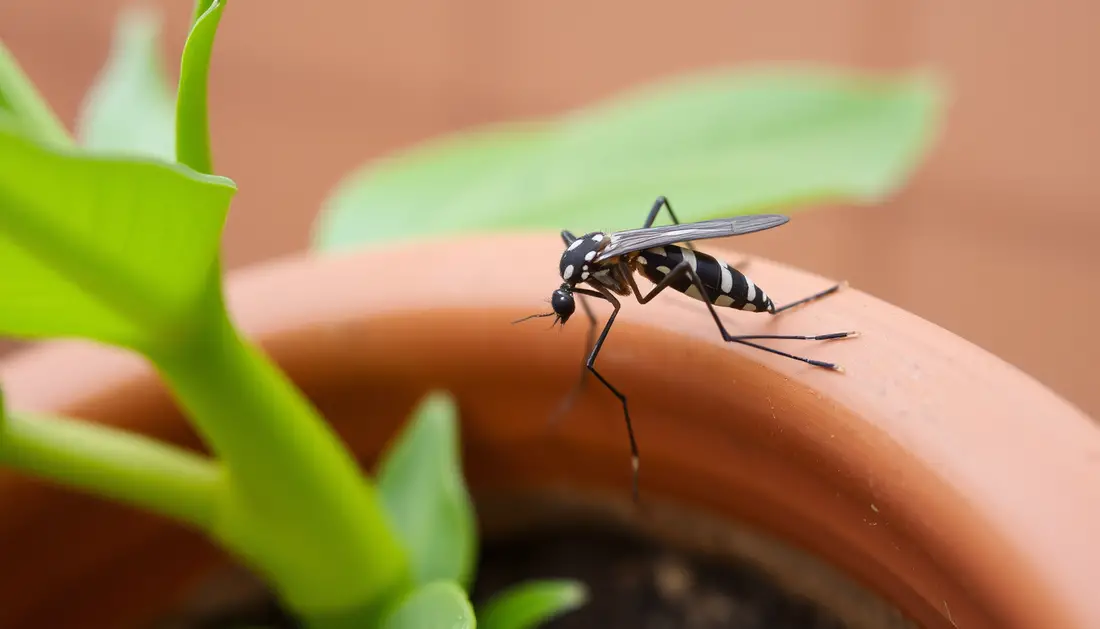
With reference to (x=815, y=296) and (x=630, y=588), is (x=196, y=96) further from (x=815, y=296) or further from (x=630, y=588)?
(x=630, y=588)

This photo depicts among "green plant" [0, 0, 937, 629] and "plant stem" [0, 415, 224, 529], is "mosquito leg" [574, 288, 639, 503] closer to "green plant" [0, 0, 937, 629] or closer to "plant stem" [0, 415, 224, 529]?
"green plant" [0, 0, 937, 629]

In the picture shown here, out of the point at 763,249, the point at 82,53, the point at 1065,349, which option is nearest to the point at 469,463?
the point at 763,249

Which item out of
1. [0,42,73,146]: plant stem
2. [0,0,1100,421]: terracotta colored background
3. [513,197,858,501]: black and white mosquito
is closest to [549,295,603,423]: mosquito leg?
[513,197,858,501]: black and white mosquito

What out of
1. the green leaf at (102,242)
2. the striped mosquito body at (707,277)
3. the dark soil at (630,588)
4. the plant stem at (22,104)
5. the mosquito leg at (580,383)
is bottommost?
the dark soil at (630,588)

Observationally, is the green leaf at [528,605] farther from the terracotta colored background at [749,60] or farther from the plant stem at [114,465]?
the terracotta colored background at [749,60]

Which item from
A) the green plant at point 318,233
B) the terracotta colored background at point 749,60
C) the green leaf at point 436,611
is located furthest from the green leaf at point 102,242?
the terracotta colored background at point 749,60

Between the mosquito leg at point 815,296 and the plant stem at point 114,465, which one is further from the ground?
the mosquito leg at point 815,296
